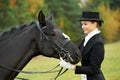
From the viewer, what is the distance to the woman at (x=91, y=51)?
6.27 meters

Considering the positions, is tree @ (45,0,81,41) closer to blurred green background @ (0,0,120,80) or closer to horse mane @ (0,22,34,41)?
blurred green background @ (0,0,120,80)

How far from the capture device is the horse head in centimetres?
618

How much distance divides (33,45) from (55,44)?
0.32 meters

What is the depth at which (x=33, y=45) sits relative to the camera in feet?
20.4

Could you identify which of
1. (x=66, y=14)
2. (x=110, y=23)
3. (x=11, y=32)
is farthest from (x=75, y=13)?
(x=11, y=32)

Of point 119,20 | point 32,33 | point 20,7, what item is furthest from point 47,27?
point 119,20

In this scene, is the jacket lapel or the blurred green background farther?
the blurred green background

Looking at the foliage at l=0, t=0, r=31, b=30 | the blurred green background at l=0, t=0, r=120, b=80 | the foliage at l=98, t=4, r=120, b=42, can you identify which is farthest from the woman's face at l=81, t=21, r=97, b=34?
A: the foliage at l=98, t=4, r=120, b=42

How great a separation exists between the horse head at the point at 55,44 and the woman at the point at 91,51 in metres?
0.13

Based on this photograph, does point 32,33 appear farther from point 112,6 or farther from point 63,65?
point 112,6

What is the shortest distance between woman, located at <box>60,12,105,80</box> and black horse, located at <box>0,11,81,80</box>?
0.20 m

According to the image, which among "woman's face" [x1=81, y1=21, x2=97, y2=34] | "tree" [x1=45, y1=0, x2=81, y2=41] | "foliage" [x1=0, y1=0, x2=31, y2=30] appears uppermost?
"woman's face" [x1=81, y1=21, x2=97, y2=34]

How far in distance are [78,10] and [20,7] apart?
23.8 metres

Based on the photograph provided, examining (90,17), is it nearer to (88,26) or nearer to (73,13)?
(88,26)
